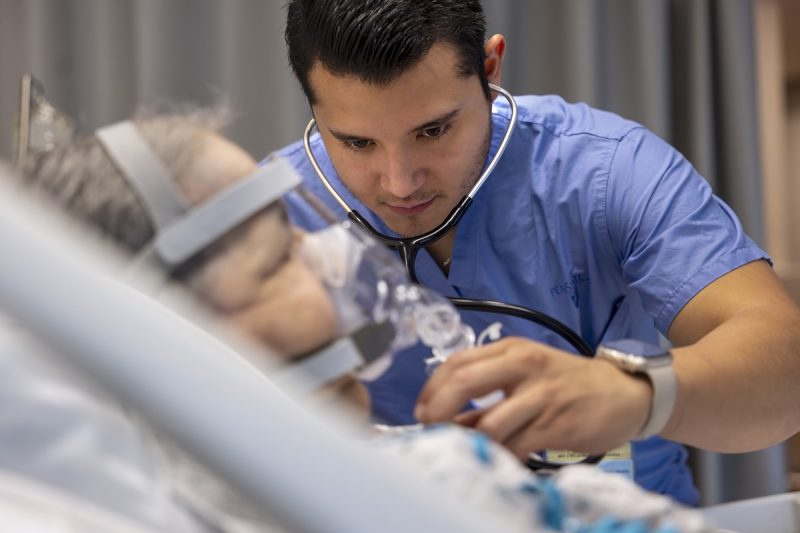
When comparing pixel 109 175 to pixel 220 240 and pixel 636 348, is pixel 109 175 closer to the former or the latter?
pixel 220 240

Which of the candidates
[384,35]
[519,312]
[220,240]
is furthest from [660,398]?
[384,35]

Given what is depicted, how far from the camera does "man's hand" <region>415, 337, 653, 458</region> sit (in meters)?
0.74

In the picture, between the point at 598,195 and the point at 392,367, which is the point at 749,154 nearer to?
the point at 598,195

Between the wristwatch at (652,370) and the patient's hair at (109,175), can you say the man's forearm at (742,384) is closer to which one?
the wristwatch at (652,370)

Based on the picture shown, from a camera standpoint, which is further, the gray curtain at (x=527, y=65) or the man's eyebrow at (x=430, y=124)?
the gray curtain at (x=527, y=65)

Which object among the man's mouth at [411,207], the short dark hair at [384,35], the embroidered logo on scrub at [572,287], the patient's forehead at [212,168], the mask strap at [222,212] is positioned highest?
the short dark hair at [384,35]

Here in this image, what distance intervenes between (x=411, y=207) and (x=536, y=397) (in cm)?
68

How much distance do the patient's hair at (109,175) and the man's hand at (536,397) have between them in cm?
29

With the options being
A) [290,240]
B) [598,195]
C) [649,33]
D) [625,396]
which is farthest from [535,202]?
[649,33]

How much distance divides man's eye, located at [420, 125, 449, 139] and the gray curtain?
0.94 metres

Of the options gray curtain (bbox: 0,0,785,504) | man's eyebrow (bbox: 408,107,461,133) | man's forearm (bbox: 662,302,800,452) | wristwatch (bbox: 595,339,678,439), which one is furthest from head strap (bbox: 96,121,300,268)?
gray curtain (bbox: 0,0,785,504)

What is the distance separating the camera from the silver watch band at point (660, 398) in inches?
33.3

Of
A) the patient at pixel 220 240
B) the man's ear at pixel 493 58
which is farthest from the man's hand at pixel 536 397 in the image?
the man's ear at pixel 493 58

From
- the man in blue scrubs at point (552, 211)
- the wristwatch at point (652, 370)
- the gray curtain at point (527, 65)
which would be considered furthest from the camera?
the gray curtain at point (527, 65)
